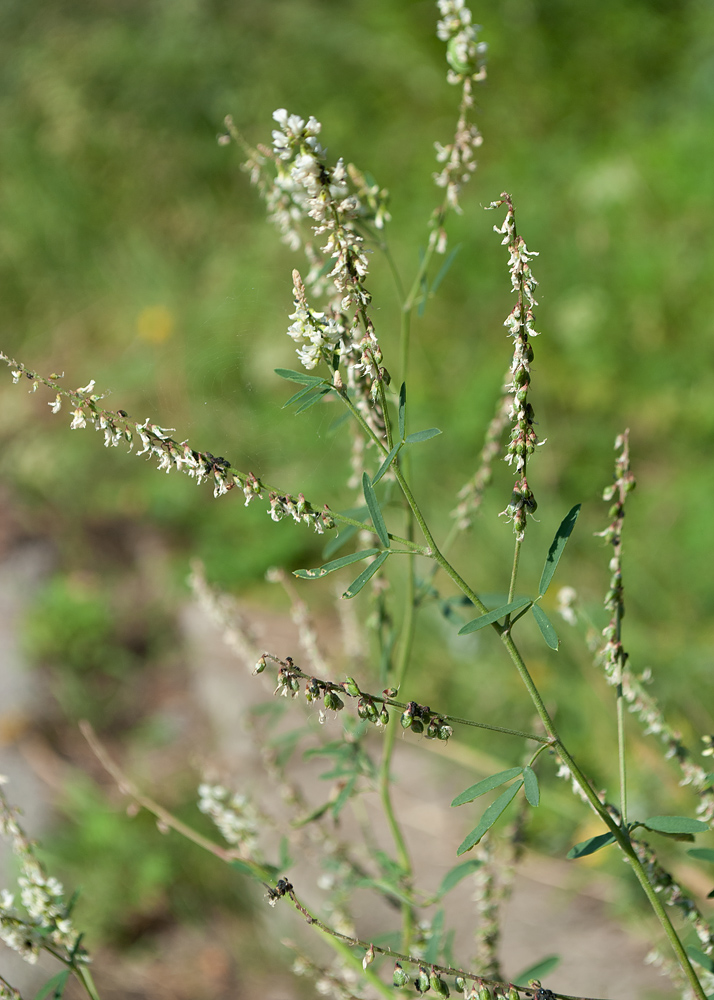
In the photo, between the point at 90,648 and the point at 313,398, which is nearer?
the point at 313,398

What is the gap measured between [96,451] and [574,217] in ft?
8.49

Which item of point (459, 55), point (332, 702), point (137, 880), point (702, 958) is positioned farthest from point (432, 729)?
point (137, 880)

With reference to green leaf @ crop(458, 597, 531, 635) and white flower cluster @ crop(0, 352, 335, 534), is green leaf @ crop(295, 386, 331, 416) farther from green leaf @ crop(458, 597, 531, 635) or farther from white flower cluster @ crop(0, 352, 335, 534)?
green leaf @ crop(458, 597, 531, 635)

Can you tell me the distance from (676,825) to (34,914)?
69 centimetres

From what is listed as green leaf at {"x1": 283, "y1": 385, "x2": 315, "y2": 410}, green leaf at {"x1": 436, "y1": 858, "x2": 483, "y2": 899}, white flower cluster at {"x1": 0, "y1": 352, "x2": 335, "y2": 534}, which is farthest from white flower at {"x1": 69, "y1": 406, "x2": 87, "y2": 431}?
green leaf at {"x1": 436, "y1": 858, "x2": 483, "y2": 899}

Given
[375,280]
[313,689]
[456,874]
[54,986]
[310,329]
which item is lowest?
[54,986]

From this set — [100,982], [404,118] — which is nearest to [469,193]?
[404,118]

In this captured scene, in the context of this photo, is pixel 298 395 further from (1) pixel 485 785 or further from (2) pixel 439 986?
(2) pixel 439 986

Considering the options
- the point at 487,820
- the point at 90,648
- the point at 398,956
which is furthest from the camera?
the point at 90,648

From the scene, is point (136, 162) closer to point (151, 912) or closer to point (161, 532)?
point (161, 532)

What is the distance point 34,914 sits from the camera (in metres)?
0.98

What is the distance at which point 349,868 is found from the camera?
4.33 feet

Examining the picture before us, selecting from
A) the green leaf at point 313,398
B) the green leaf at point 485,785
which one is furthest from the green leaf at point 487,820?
the green leaf at point 313,398

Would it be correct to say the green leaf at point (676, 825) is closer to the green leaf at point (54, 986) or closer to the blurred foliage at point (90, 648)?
the green leaf at point (54, 986)
